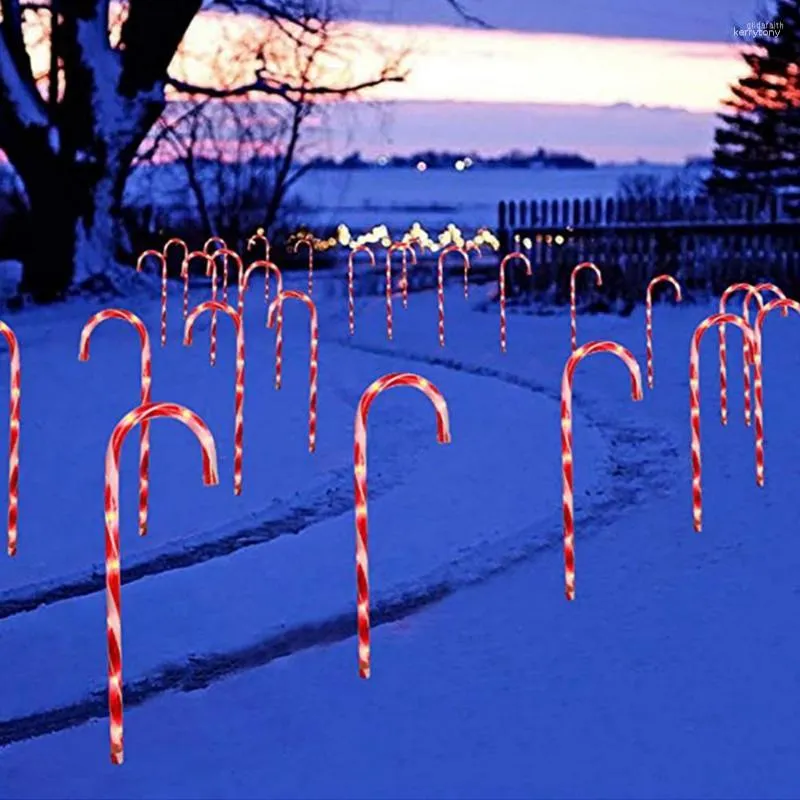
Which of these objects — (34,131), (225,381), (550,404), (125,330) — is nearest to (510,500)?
(550,404)

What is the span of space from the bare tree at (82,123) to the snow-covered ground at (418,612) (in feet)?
45.2

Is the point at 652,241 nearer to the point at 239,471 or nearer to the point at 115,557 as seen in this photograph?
the point at 239,471

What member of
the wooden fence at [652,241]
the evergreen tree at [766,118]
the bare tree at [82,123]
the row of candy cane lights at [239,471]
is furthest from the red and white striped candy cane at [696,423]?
the evergreen tree at [766,118]

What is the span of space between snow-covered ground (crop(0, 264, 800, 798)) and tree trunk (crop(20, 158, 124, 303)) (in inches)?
546

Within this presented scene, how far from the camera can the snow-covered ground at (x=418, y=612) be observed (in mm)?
6180

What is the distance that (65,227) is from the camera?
29219 millimetres

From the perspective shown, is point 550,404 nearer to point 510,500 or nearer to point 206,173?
point 510,500

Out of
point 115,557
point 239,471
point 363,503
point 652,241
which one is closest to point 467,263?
point 652,241

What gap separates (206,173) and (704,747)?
35717 millimetres

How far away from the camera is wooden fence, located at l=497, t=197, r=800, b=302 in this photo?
2817 centimetres

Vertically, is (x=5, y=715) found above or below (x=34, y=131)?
below

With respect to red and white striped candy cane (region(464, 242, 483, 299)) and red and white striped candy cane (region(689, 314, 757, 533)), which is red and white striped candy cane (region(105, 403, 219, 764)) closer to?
red and white striped candy cane (region(689, 314, 757, 533))

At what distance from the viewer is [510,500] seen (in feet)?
36.5

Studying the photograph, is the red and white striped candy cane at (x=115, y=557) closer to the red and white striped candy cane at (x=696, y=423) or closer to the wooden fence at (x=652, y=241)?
the red and white striped candy cane at (x=696, y=423)
